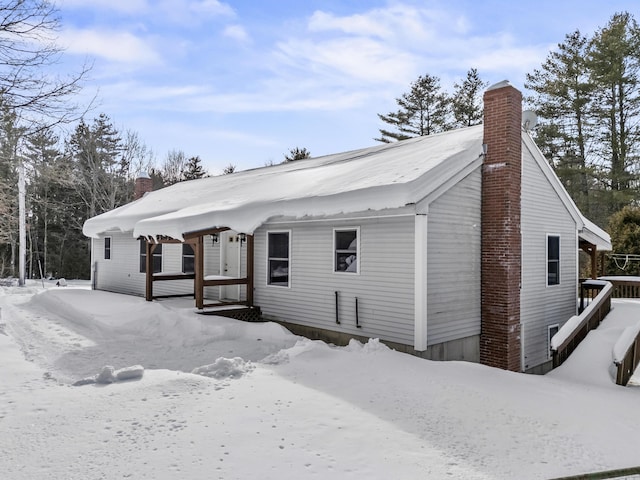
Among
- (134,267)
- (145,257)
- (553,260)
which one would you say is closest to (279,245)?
(145,257)

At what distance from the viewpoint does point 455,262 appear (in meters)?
8.98

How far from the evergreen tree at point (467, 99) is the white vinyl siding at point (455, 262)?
1051 inches

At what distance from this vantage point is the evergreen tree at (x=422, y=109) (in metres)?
34.8

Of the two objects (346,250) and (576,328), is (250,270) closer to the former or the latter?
(346,250)

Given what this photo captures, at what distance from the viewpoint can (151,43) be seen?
1005cm

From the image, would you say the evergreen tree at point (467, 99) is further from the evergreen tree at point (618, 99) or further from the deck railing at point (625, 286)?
the deck railing at point (625, 286)

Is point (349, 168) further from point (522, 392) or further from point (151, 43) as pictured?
point (522, 392)

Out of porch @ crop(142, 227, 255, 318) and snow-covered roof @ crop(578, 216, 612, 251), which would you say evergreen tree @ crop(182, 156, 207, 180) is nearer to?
porch @ crop(142, 227, 255, 318)

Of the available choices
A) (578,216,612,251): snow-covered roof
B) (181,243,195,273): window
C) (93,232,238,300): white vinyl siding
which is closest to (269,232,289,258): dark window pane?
(93,232,238,300): white vinyl siding

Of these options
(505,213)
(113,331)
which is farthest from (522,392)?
(113,331)

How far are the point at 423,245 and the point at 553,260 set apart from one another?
5830mm

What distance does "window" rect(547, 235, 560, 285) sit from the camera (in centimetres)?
1153

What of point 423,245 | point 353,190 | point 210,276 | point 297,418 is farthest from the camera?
point 210,276

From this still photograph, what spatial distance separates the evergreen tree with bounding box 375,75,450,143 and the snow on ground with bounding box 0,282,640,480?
29385mm
